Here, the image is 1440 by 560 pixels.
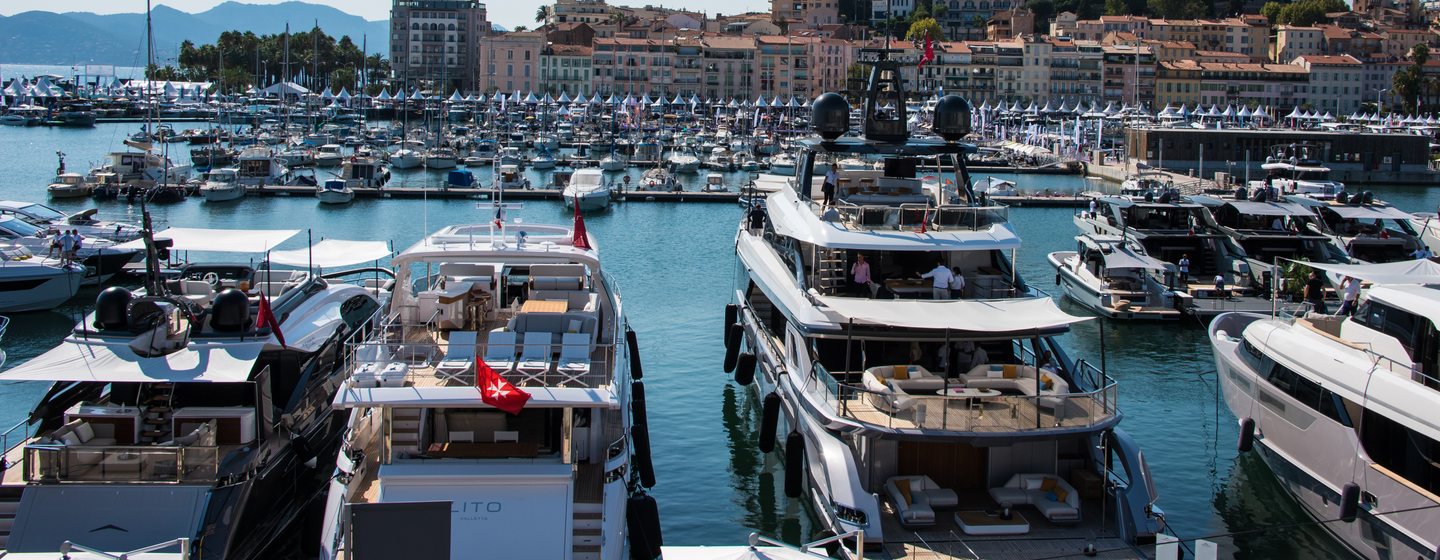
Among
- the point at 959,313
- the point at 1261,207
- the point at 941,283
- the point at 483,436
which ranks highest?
the point at 1261,207

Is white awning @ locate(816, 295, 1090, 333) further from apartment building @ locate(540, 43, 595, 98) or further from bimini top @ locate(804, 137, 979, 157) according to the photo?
apartment building @ locate(540, 43, 595, 98)

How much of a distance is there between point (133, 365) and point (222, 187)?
51.7m

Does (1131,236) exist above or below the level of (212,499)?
above

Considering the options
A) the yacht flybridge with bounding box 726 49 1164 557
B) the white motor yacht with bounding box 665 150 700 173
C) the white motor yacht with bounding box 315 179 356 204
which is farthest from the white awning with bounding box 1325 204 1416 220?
the white motor yacht with bounding box 665 150 700 173

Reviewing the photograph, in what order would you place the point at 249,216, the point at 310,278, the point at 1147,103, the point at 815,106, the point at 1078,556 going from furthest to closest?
the point at 1147,103
the point at 249,216
the point at 815,106
the point at 310,278
the point at 1078,556

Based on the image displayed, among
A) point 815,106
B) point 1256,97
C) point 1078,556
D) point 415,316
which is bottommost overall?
point 1078,556

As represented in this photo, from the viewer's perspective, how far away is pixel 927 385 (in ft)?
59.2

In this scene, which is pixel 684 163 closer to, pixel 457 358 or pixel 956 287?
pixel 956 287

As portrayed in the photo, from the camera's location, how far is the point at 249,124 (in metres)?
130

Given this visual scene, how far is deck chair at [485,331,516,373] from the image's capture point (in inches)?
615

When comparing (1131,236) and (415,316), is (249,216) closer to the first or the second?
(1131,236)

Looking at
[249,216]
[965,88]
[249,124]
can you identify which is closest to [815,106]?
[249,216]

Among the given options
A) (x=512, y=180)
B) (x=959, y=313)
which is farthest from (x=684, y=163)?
(x=959, y=313)

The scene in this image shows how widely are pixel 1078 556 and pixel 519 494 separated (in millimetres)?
6713
